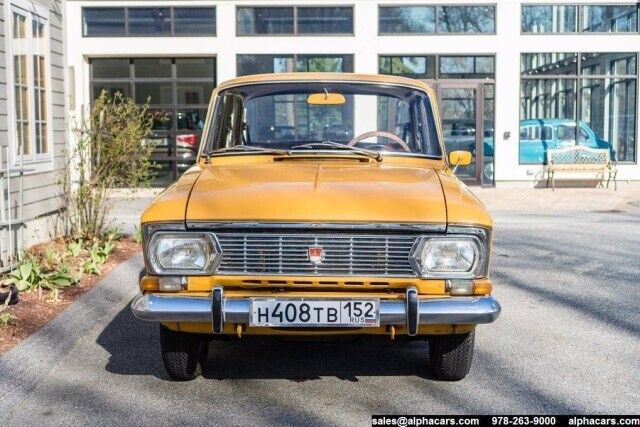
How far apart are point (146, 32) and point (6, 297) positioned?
14.4 m

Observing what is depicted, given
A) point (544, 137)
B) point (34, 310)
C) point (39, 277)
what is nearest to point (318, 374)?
point (34, 310)

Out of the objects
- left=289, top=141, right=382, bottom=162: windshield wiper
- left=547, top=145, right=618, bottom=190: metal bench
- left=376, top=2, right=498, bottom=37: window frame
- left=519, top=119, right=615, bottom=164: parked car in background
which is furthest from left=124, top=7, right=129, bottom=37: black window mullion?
left=289, top=141, right=382, bottom=162: windshield wiper

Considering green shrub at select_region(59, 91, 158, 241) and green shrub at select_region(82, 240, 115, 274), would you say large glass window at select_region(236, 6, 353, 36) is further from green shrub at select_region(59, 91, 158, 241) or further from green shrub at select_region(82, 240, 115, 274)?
green shrub at select_region(82, 240, 115, 274)

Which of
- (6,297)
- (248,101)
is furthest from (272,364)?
(6,297)

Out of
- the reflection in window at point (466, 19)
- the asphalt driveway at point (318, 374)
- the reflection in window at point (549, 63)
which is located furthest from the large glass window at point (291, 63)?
the asphalt driveway at point (318, 374)

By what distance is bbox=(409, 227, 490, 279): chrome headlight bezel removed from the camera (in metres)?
4.94

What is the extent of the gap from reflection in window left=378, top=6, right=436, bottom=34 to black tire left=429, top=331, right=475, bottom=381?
16243mm

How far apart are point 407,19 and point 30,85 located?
465 inches

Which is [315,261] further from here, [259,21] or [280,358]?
[259,21]

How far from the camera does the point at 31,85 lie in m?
11.0

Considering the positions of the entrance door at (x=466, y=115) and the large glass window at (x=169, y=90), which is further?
the entrance door at (x=466, y=115)

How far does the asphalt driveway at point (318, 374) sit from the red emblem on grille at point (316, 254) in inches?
31.3

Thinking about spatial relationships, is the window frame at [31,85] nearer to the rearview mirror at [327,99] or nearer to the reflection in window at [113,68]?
the rearview mirror at [327,99]

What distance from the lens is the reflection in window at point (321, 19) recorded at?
2091 centimetres
